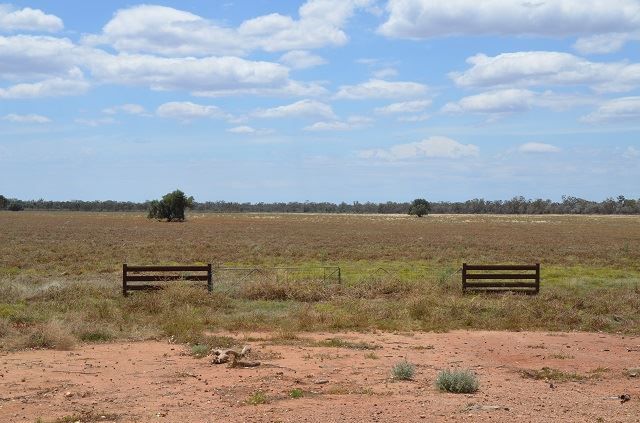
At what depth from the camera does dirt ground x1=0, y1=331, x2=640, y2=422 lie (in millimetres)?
9469

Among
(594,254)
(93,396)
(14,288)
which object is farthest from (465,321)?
(594,254)

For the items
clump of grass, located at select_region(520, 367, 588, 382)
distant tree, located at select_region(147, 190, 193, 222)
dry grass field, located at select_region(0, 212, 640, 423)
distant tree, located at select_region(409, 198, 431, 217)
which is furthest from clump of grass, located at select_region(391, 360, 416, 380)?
distant tree, located at select_region(409, 198, 431, 217)

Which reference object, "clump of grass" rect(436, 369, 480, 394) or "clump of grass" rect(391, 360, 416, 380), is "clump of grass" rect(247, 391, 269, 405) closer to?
"clump of grass" rect(391, 360, 416, 380)

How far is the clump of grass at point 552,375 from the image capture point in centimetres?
1203

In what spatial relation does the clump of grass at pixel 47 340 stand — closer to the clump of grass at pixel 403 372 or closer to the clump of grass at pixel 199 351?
the clump of grass at pixel 199 351

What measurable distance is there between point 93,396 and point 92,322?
7.12 metres

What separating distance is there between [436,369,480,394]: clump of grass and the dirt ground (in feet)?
0.55

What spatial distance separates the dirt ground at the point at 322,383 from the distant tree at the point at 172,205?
100557 mm

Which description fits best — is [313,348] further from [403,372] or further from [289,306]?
[289,306]

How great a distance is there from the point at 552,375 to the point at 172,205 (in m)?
106

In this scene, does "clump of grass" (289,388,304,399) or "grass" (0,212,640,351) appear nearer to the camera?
"clump of grass" (289,388,304,399)

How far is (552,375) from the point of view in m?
12.2

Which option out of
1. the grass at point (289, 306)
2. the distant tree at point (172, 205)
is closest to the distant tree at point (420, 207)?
the distant tree at point (172, 205)

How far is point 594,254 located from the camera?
4550 centimetres
